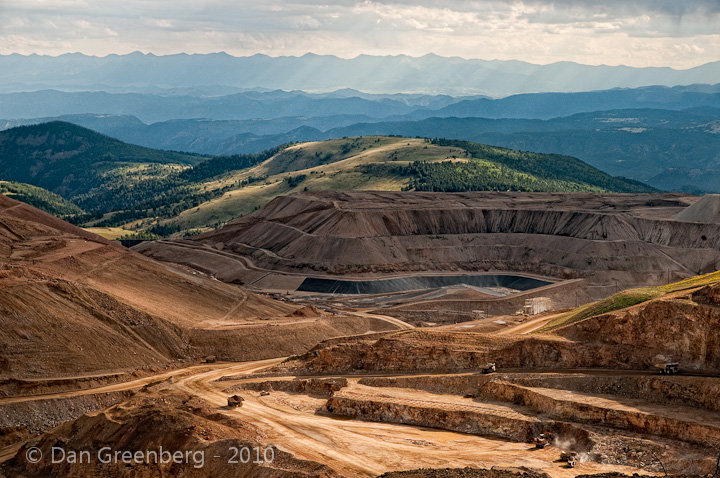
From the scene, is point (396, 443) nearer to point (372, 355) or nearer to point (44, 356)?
point (372, 355)

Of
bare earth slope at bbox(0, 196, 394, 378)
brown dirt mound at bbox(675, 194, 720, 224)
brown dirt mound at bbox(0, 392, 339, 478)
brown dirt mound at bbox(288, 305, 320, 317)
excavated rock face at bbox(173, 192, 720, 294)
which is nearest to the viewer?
brown dirt mound at bbox(0, 392, 339, 478)

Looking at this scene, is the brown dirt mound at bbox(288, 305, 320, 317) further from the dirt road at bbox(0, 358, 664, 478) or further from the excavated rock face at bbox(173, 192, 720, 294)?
the excavated rock face at bbox(173, 192, 720, 294)

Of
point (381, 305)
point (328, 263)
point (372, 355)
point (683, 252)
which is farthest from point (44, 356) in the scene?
point (683, 252)

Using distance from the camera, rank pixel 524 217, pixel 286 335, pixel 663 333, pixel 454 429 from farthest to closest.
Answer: pixel 524 217, pixel 286 335, pixel 663 333, pixel 454 429

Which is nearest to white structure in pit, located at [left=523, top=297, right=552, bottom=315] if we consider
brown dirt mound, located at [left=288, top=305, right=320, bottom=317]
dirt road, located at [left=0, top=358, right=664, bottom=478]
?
brown dirt mound, located at [left=288, top=305, right=320, bottom=317]

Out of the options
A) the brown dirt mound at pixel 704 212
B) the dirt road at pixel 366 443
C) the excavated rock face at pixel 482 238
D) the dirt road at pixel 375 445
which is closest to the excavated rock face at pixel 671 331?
the dirt road at pixel 366 443

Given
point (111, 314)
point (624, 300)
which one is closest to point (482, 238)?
point (624, 300)

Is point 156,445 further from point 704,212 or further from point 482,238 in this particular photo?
point 704,212
